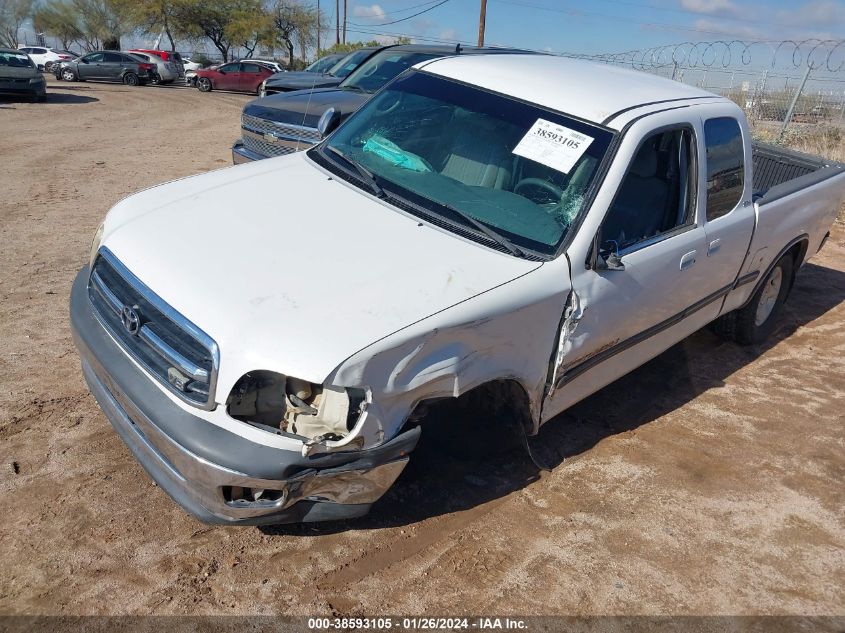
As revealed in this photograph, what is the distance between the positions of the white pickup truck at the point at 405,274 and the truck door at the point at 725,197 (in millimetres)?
17

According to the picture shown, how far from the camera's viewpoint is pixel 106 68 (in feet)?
91.0

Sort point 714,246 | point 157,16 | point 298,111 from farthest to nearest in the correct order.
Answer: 1. point 157,16
2. point 298,111
3. point 714,246

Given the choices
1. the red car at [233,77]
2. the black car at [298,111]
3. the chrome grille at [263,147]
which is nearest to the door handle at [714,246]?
the black car at [298,111]

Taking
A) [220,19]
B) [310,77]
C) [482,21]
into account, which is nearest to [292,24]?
[220,19]

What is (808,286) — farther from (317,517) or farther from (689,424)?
(317,517)

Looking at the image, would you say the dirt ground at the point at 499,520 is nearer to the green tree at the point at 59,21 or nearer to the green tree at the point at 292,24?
the green tree at the point at 292,24

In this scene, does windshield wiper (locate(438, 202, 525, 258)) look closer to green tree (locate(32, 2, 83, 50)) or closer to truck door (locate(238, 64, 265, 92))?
truck door (locate(238, 64, 265, 92))

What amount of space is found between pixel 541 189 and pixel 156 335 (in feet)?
6.27

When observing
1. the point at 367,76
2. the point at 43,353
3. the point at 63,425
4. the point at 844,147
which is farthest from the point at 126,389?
the point at 844,147

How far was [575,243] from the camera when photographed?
10.4ft

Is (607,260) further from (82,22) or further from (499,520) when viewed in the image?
(82,22)

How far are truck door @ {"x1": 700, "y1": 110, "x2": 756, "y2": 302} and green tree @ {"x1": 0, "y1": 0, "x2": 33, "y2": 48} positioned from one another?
7634 cm

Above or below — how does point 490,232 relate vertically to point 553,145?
below

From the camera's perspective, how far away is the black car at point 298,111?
7.29m
